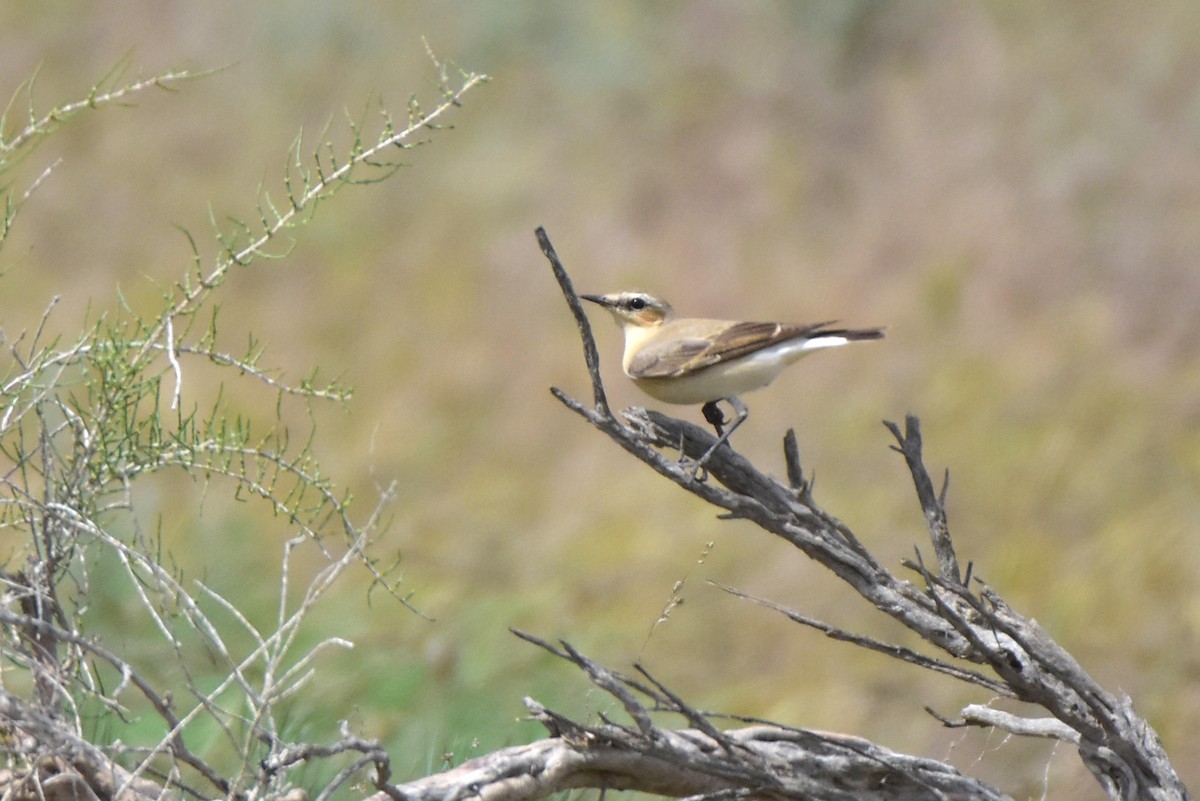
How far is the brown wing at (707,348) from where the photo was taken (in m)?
4.25

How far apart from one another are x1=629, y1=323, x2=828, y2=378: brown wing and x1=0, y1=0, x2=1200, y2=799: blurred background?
66.2 inches

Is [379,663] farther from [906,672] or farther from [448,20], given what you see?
[448,20]

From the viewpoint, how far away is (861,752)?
9.68 feet

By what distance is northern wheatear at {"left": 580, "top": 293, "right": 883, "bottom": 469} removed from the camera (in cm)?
424

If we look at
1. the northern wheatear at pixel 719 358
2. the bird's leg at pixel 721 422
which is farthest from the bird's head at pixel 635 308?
the bird's leg at pixel 721 422

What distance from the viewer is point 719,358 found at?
4.27m

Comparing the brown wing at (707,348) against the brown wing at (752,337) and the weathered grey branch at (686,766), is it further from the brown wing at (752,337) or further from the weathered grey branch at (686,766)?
the weathered grey branch at (686,766)

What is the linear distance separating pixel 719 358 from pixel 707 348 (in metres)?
0.07

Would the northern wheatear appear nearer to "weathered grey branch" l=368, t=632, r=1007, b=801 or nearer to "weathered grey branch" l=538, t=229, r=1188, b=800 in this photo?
"weathered grey branch" l=538, t=229, r=1188, b=800

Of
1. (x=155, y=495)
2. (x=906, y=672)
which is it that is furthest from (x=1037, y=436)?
(x=155, y=495)

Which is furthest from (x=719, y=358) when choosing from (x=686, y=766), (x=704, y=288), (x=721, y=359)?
(x=704, y=288)

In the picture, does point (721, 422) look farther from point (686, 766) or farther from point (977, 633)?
point (686, 766)

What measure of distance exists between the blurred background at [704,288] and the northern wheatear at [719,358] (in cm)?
169

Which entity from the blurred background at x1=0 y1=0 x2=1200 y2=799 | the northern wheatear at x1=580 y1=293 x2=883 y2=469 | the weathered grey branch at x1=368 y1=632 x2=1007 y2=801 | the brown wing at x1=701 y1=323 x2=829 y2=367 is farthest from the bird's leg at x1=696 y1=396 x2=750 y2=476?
the blurred background at x1=0 y1=0 x2=1200 y2=799
